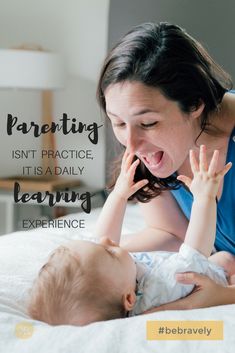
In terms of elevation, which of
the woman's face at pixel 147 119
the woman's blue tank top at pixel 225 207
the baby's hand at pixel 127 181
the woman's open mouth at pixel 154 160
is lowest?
the woman's blue tank top at pixel 225 207

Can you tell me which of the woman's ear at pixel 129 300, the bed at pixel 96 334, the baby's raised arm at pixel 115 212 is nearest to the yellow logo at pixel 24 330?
the bed at pixel 96 334

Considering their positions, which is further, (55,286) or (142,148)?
(142,148)

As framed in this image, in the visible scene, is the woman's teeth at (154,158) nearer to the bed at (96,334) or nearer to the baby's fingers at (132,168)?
the baby's fingers at (132,168)

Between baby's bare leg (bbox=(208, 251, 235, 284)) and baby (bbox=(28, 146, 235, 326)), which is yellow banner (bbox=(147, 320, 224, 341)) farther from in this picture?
baby's bare leg (bbox=(208, 251, 235, 284))

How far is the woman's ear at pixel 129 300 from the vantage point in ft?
2.13

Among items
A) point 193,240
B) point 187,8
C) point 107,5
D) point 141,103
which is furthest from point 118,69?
point 107,5

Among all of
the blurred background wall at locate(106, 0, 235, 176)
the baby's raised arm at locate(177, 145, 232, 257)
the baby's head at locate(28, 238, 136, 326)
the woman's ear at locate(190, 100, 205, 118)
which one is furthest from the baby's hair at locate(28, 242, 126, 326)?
the blurred background wall at locate(106, 0, 235, 176)

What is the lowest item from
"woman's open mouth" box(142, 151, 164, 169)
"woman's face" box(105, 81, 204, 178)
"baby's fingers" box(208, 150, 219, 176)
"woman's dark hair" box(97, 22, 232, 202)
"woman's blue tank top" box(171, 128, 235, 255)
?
"woman's blue tank top" box(171, 128, 235, 255)

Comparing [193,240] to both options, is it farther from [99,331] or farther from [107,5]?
[107,5]

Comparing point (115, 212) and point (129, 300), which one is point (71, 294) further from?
point (115, 212)

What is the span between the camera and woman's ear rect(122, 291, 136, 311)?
0.65m

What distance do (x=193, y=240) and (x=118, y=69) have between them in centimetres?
22

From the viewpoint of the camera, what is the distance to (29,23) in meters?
1.70

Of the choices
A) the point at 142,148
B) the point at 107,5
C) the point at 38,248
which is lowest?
the point at 38,248
